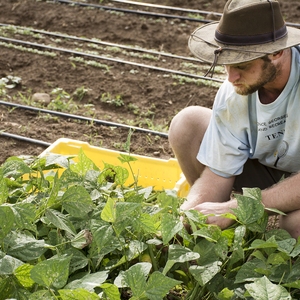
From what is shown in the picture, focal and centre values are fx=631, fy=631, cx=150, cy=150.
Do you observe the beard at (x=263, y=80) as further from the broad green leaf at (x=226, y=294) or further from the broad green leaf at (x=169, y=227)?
the broad green leaf at (x=226, y=294)

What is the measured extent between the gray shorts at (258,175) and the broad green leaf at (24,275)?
1.21 m

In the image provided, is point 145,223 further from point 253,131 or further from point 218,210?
point 253,131

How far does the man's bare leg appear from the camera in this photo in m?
2.67

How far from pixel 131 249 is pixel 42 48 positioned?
309 cm

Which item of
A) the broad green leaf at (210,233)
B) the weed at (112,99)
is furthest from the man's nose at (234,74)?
the weed at (112,99)

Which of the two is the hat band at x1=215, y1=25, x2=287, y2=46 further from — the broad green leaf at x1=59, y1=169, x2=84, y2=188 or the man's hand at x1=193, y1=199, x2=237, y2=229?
the broad green leaf at x1=59, y1=169, x2=84, y2=188

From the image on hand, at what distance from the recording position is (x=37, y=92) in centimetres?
409

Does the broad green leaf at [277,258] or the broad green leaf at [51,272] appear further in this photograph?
the broad green leaf at [277,258]

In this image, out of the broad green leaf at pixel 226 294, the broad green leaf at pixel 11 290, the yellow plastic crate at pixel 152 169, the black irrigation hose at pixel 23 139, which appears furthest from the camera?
the black irrigation hose at pixel 23 139

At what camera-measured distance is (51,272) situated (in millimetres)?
1607

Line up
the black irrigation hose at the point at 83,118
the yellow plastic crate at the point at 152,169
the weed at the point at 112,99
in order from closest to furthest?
the yellow plastic crate at the point at 152,169 → the black irrigation hose at the point at 83,118 → the weed at the point at 112,99

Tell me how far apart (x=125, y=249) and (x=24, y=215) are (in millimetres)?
344

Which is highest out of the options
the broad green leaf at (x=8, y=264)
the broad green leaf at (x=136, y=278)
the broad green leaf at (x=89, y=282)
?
the broad green leaf at (x=136, y=278)

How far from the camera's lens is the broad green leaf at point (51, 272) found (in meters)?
1.59
